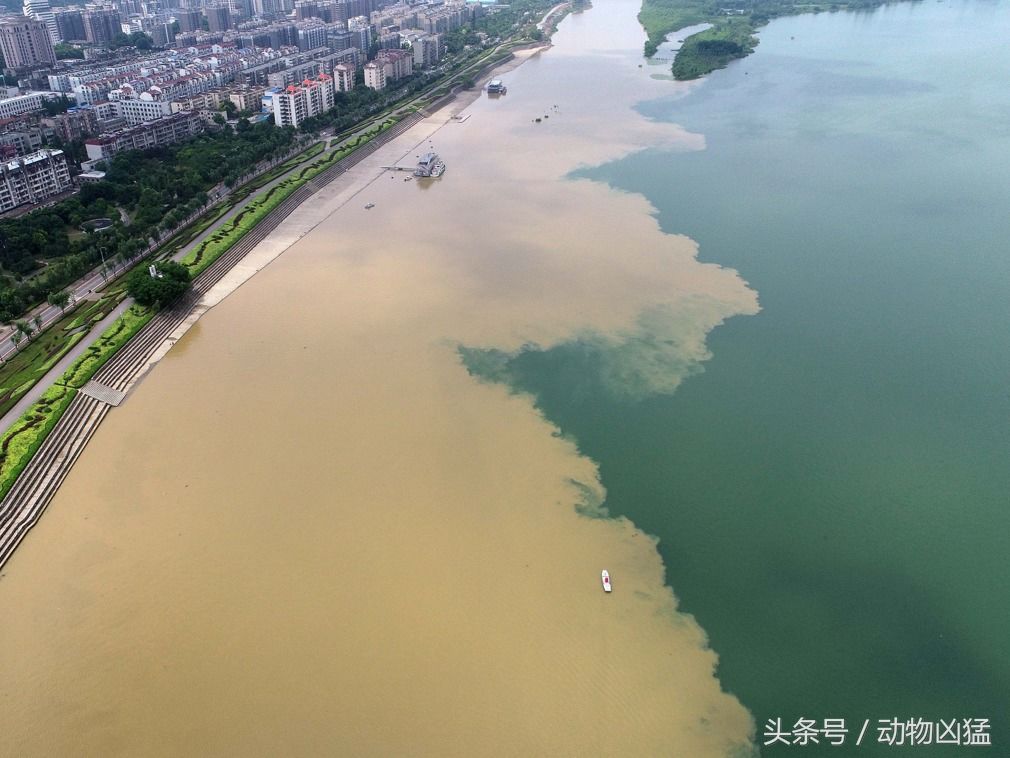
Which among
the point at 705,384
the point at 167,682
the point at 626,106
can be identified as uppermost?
the point at 626,106

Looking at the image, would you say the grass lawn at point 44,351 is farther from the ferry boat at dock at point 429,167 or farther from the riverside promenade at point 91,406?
the ferry boat at dock at point 429,167

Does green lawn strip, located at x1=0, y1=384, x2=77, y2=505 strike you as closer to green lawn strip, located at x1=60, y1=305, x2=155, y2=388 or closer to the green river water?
green lawn strip, located at x1=60, y1=305, x2=155, y2=388

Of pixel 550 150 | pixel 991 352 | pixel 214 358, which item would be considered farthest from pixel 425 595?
pixel 550 150

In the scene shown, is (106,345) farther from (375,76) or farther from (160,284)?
(375,76)

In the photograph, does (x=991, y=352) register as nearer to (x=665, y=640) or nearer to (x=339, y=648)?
(x=665, y=640)

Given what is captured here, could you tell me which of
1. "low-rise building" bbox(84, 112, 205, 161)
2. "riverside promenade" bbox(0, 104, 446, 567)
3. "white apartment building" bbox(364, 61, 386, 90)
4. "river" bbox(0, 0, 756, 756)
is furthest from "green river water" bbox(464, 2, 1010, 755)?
"white apartment building" bbox(364, 61, 386, 90)

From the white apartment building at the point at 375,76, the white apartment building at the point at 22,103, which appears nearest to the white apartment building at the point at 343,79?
the white apartment building at the point at 375,76
